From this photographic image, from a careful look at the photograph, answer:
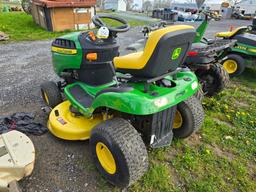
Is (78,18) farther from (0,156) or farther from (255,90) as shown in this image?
(0,156)

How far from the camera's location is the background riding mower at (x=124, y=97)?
5.28 feet

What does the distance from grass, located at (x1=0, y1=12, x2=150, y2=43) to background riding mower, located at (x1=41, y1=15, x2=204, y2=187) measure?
235 inches

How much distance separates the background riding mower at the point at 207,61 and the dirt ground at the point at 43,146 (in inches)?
59.6

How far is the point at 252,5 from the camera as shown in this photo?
26047 mm

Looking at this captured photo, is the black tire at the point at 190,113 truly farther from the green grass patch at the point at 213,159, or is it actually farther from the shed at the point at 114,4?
the shed at the point at 114,4

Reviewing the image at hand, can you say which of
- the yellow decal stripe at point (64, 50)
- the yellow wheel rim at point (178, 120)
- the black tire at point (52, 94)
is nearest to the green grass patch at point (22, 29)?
the black tire at point (52, 94)

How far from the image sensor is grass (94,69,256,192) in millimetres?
1993

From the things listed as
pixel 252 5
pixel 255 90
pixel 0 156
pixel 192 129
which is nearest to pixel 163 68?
pixel 192 129

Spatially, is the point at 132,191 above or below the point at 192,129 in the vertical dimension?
below

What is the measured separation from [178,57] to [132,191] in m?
1.20

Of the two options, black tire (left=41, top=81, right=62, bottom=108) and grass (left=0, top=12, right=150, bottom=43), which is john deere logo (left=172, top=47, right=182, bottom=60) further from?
grass (left=0, top=12, right=150, bottom=43)

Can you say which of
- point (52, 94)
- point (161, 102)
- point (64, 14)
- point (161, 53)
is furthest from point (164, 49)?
point (64, 14)

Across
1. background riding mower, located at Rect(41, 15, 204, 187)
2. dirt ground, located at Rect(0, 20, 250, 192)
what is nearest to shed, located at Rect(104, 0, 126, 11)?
dirt ground, located at Rect(0, 20, 250, 192)

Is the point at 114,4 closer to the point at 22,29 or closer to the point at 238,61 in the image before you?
the point at 22,29
